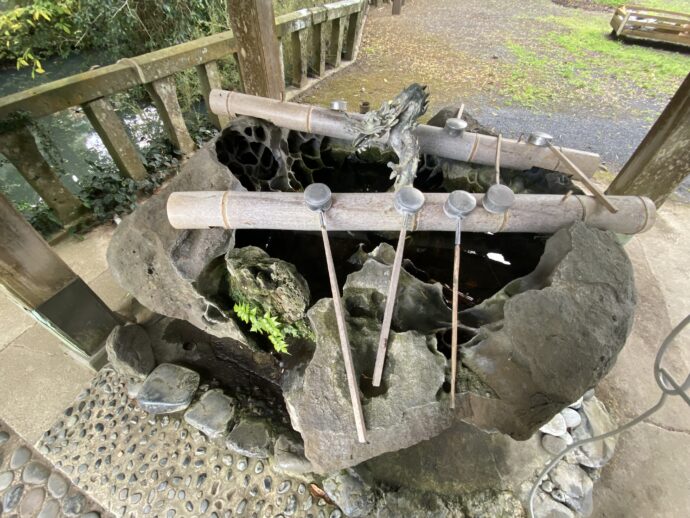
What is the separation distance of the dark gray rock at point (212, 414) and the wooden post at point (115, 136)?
2.82 metres

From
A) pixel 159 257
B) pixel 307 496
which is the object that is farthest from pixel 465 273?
pixel 159 257

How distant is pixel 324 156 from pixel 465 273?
4.33 feet

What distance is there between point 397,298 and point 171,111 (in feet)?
12.3

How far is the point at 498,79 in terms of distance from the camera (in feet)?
21.5

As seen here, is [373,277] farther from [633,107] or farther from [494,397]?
[633,107]

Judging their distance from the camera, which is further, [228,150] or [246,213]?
[228,150]

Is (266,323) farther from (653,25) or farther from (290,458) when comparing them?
(653,25)

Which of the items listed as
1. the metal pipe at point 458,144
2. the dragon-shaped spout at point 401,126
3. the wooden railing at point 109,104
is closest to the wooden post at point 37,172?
the wooden railing at point 109,104

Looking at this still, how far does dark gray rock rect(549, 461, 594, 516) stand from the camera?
2.14 meters

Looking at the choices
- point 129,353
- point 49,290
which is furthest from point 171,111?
point 129,353

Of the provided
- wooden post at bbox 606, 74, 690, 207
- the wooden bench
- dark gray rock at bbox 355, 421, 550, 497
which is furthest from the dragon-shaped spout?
the wooden bench

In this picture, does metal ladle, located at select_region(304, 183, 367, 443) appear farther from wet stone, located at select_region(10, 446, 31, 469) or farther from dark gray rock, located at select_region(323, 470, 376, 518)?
wet stone, located at select_region(10, 446, 31, 469)

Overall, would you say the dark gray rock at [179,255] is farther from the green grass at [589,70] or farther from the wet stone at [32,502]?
the green grass at [589,70]

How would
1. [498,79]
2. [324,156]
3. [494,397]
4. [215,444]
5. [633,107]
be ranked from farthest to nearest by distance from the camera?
[498,79] → [633,107] → [324,156] → [215,444] → [494,397]
